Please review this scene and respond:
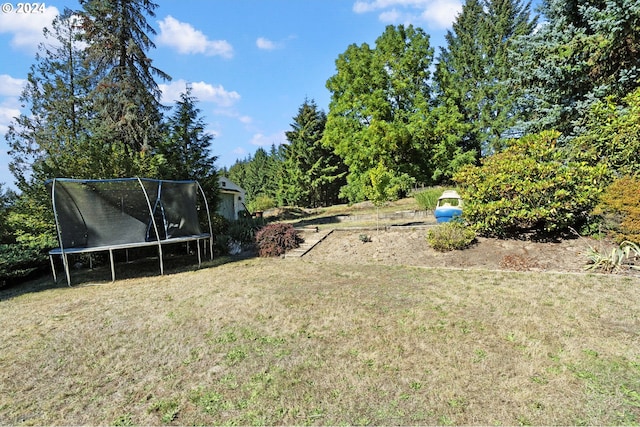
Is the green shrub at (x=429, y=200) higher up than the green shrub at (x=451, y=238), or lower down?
higher up

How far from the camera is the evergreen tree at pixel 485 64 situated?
19.2 metres

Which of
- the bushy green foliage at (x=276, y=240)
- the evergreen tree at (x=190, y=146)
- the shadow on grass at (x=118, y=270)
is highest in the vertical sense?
the evergreen tree at (x=190, y=146)

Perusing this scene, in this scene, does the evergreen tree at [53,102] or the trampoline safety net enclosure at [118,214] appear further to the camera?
the evergreen tree at [53,102]

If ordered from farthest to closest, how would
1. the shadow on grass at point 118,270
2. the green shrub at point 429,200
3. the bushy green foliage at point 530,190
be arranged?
the green shrub at point 429,200 → the shadow on grass at point 118,270 → the bushy green foliage at point 530,190

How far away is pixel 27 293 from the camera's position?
238 inches

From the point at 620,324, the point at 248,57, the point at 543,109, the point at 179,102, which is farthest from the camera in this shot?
the point at 248,57

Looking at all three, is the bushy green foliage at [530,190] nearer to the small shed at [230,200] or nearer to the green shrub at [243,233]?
the green shrub at [243,233]

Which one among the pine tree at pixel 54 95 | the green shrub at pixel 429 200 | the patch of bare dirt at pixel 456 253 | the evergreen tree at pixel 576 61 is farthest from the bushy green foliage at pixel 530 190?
the pine tree at pixel 54 95

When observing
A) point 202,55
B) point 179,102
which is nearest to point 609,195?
point 202,55

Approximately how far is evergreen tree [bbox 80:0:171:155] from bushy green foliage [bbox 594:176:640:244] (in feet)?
39.0

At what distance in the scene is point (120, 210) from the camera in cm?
746

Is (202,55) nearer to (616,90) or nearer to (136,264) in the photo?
(136,264)

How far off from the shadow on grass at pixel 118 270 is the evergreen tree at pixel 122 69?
344 centimetres

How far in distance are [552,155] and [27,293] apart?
37.6ft
